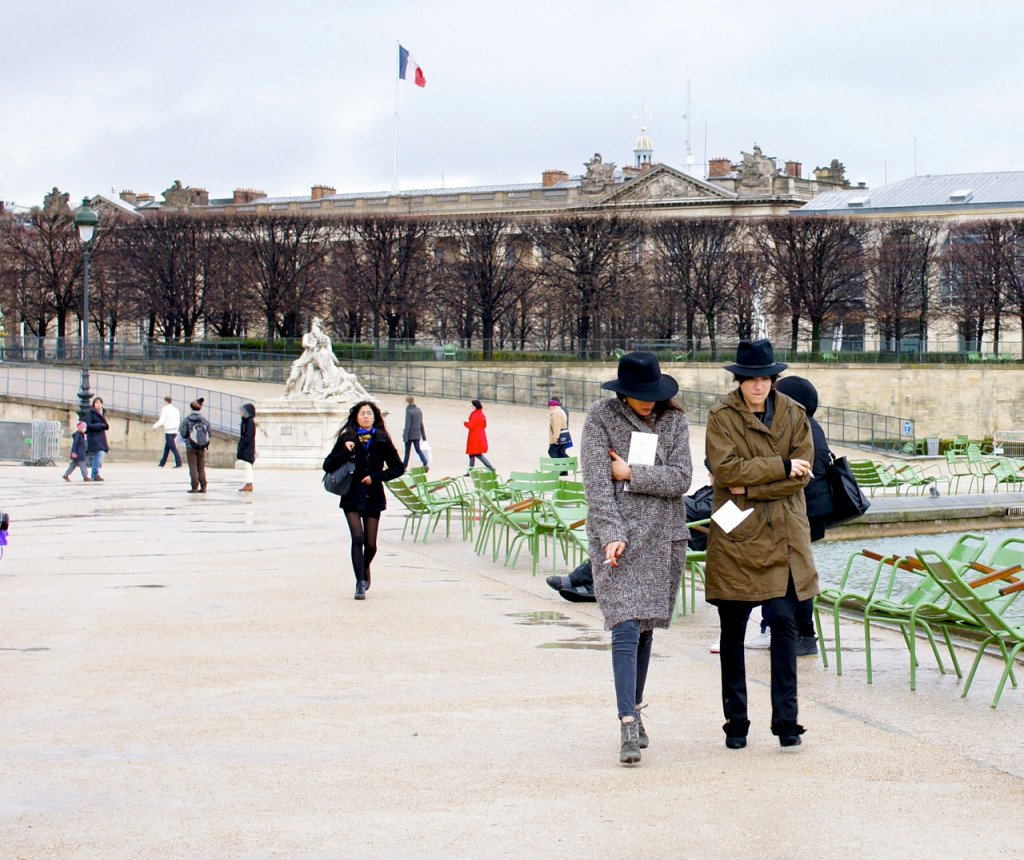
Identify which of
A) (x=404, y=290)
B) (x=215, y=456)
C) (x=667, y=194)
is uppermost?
(x=667, y=194)

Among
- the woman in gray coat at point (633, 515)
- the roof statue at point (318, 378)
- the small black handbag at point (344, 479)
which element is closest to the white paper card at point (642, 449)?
the woman in gray coat at point (633, 515)

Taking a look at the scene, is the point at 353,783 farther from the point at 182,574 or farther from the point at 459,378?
→ the point at 459,378

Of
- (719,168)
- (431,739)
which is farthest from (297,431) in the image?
(719,168)

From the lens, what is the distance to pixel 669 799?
5207 millimetres

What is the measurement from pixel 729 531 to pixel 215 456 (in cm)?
2709

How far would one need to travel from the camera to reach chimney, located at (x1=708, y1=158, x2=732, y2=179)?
263 feet

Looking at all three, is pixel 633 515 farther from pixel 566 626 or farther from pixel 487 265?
pixel 487 265

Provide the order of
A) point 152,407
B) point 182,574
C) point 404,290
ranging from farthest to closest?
point 404,290 < point 152,407 < point 182,574

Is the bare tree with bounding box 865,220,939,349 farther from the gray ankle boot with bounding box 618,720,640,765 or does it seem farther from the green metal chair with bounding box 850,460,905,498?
the gray ankle boot with bounding box 618,720,640,765

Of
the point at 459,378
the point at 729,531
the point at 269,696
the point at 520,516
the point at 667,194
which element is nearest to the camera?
the point at 729,531

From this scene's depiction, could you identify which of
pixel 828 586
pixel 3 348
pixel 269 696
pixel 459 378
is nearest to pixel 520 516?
pixel 828 586

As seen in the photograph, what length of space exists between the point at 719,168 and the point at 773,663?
7640 centimetres

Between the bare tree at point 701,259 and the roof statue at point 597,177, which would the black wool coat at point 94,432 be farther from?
the roof statue at point 597,177

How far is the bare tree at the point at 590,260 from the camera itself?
171 ft
